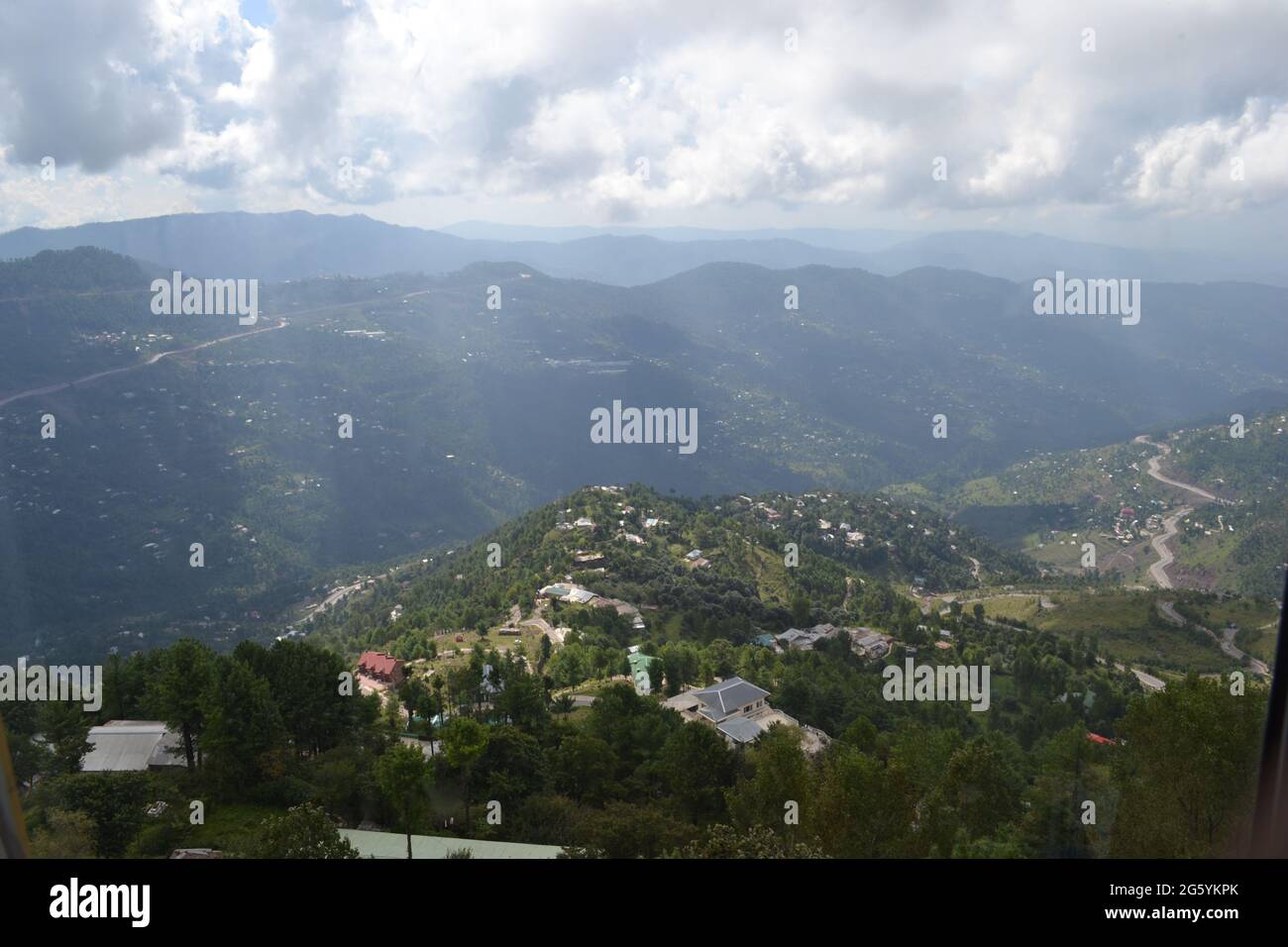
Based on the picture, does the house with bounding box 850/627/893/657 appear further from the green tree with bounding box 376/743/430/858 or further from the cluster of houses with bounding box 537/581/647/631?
the green tree with bounding box 376/743/430/858

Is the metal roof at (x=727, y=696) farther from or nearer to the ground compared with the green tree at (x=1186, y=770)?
nearer to the ground

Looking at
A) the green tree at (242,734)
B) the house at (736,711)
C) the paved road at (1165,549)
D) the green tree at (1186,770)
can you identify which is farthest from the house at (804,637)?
the paved road at (1165,549)

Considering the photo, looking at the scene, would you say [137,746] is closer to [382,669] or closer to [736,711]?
[736,711]

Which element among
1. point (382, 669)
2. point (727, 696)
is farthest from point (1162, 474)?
point (382, 669)

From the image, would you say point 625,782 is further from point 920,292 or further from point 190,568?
point 920,292

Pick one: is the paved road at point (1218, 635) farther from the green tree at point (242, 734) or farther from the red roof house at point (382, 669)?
the green tree at point (242, 734)

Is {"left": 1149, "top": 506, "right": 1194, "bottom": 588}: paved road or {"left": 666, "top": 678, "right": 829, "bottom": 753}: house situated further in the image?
{"left": 1149, "top": 506, "right": 1194, "bottom": 588}: paved road

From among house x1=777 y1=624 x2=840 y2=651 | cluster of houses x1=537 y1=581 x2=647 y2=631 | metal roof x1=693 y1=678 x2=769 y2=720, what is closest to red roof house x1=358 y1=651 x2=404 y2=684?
metal roof x1=693 y1=678 x2=769 y2=720
